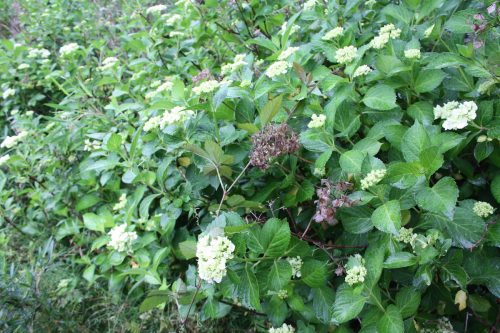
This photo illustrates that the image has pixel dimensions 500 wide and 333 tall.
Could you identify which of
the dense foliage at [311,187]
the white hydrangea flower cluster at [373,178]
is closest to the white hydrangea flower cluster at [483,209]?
the dense foliage at [311,187]

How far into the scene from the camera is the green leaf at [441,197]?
0.98 metres

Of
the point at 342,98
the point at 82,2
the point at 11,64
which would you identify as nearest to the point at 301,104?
the point at 342,98

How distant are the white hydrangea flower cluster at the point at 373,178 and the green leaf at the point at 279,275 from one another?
11.7 inches

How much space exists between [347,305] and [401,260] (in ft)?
0.60

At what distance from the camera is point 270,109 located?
1.27m

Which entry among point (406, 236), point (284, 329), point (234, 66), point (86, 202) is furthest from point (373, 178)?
point (86, 202)

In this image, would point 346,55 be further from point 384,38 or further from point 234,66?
point 234,66

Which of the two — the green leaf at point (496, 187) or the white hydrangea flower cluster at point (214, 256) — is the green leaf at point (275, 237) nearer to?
the white hydrangea flower cluster at point (214, 256)

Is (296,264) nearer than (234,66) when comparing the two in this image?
Yes

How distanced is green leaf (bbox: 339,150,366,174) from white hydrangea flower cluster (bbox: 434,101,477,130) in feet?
0.77

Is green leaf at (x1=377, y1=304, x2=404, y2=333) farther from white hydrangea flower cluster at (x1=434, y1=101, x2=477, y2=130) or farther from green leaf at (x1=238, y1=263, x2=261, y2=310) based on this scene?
white hydrangea flower cluster at (x1=434, y1=101, x2=477, y2=130)

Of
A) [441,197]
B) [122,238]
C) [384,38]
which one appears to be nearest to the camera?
[441,197]

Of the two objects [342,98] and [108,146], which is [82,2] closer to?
[108,146]

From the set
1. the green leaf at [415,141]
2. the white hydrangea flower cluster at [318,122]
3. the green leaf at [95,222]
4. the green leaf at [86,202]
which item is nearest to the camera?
the green leaf at [415,141]
